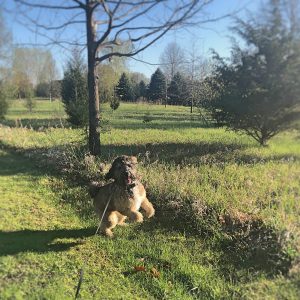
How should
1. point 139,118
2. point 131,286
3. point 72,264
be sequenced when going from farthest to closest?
point 139,118, point 72,264, point 131,286

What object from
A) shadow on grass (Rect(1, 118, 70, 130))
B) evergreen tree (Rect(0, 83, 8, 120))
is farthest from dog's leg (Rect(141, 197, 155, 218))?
evergreen tree (Rect(0, 83, 8, 120))

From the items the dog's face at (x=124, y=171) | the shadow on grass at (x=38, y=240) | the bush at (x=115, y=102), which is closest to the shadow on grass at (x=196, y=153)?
the dog's face at (x=124, y=171)

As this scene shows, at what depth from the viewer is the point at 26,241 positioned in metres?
5.53

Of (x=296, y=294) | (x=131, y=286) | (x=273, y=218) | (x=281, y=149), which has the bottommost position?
(x=131, y=286)

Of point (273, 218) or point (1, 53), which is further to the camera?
point (1, 53)

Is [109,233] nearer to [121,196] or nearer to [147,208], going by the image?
[147,208]

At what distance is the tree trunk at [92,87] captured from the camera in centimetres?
1012

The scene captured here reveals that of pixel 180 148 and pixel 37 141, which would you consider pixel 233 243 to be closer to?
pixel 180 148

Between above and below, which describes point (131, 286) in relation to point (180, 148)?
below

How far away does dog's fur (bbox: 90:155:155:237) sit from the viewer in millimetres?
5148

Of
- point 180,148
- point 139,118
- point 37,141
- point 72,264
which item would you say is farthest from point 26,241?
point 139,118

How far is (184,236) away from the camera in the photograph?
557 cm

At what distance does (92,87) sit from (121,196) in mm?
5723

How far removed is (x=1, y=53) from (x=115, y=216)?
28076mm
